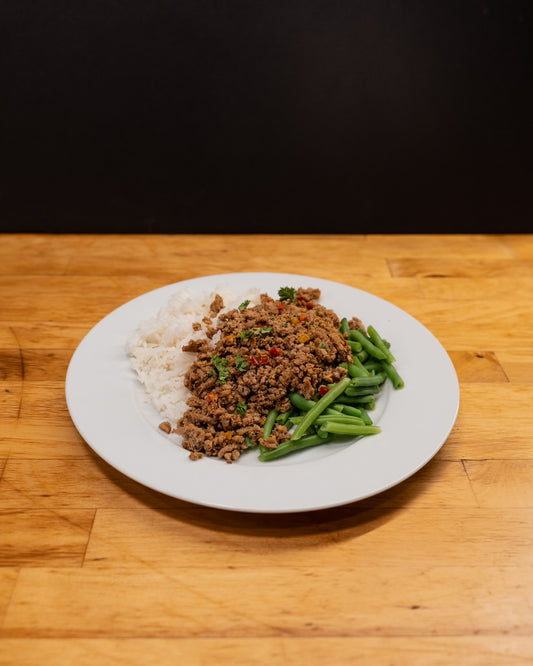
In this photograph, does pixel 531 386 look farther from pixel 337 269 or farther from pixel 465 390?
pixel 337 269

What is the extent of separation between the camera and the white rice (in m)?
2.05

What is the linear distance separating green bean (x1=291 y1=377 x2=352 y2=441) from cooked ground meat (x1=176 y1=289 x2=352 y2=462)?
0.14 ft

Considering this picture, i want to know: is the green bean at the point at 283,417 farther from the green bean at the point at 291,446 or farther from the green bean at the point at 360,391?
the green bean at the point at 360,391

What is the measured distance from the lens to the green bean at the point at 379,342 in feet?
7.06

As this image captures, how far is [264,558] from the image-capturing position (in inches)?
63.0

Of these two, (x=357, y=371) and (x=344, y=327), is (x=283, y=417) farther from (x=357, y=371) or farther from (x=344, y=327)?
(x=344, y=327)

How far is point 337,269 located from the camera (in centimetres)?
320

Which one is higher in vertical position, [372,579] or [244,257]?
[372,579]
